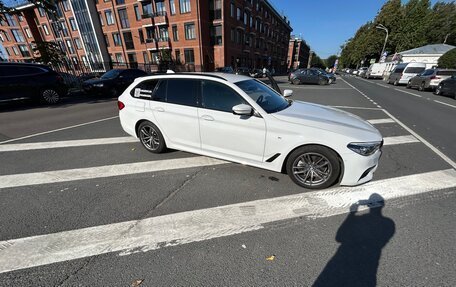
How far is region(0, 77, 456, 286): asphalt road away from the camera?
1886 mm

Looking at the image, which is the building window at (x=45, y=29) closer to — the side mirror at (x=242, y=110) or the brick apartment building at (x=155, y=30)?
the brick apartment building at (x=155, y=30)

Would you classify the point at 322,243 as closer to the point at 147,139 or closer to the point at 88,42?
the point at 147,139

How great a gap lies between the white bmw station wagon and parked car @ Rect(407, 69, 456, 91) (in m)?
16.5

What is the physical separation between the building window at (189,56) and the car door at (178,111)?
29343 mm

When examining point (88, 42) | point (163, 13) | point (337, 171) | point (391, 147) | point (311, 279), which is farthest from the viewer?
point (88, 42)

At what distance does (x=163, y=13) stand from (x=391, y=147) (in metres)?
34.7

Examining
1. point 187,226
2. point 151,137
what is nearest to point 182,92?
point 151,137

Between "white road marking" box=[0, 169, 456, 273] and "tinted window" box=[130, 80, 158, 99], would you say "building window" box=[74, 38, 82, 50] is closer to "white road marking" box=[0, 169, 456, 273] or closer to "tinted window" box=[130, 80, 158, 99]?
"tinted window" box=[130, 80, 158, 99]

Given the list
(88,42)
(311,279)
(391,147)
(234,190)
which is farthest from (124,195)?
(88,42)

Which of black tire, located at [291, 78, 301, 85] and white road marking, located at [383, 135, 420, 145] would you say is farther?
black tire, located at [291, 78, 301, 85]

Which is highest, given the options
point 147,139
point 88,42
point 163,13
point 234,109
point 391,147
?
point 163,13

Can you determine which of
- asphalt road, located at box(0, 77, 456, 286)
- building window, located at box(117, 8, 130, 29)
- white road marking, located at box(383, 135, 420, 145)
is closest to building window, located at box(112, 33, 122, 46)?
building window, located at box(117, 8, 130, 29)

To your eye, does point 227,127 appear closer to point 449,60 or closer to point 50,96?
point 50,96

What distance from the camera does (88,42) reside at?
34031mm
